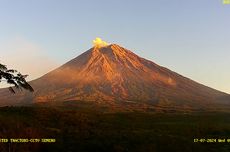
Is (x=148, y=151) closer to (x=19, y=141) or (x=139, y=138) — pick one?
(x=139, y=138)

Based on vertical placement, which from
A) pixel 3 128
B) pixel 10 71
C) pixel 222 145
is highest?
pixel 10 71

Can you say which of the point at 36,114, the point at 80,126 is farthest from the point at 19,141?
the point at 36,114

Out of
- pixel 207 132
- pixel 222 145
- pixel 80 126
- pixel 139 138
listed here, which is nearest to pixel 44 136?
pixel 139 138

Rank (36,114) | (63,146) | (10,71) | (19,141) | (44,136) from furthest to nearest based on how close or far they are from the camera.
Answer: (36,114), (44,136), (63,146), (19,141), (10,71)

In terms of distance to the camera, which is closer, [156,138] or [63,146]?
[63,146]

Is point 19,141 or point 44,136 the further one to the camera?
point 44,136

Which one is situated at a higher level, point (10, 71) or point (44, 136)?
point (10, 71)

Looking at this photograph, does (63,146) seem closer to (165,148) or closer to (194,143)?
(165,148)

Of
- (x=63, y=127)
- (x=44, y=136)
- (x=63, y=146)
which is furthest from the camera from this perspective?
(x=63, y=127)

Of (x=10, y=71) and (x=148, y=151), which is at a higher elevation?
(x=10, y=71)
